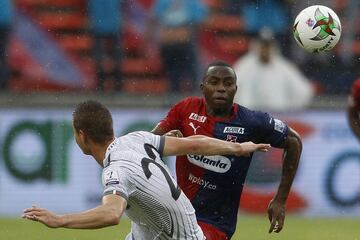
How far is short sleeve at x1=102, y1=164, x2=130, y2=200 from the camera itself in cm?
612

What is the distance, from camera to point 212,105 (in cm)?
811

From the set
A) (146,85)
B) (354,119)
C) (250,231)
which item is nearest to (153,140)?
(354,119)

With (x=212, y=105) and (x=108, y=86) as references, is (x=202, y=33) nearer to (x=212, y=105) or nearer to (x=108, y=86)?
(x=108, y=86)

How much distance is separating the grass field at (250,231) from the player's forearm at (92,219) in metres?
5.45

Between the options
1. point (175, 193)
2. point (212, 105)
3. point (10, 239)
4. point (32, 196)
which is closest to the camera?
point (175, 193)

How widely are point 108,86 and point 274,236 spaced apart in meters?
4.30

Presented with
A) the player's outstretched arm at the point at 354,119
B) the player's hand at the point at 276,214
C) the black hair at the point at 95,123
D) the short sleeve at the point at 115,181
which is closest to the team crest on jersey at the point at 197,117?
the player's hand at the point at 276,214

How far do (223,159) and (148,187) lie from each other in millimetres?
1687

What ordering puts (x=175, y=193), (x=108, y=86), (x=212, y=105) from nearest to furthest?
(x=175, y=193), (x=212, y=105), (x=108, y=86)

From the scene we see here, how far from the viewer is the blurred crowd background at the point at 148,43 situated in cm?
1545

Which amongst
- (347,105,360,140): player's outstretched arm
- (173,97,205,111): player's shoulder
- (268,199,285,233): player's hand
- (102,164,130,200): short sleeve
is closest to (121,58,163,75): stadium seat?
(347,105,360,140): player's outstretched arm

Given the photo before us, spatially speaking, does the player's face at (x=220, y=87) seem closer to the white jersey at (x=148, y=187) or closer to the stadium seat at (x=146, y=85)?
the white jersey at (x=148, y=187)

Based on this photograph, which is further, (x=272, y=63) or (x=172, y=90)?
(x=172, y=90)

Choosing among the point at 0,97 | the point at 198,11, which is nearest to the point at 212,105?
the point at 0,97
